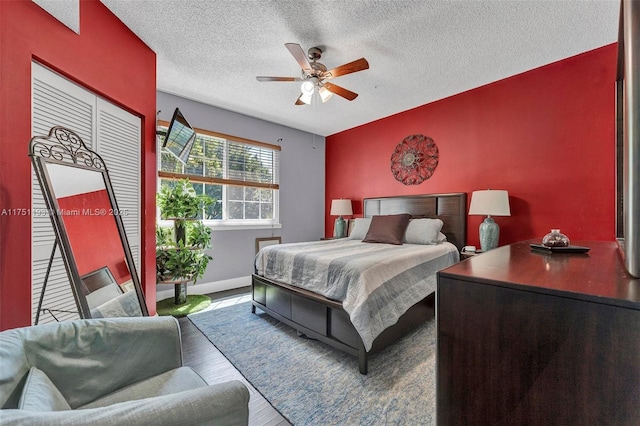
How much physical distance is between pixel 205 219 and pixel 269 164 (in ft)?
4.63

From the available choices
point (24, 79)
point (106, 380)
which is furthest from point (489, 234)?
point (24, 79)

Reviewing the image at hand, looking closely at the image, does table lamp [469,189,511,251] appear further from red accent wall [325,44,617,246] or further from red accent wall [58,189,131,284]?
red accent wall [58,189,131,284]

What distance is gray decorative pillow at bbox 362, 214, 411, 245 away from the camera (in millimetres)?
3337

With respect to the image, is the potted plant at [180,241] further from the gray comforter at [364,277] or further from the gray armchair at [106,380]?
the gray armchair at [106,380]

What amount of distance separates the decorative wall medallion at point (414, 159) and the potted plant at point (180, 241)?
2875mm

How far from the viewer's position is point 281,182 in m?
4.61

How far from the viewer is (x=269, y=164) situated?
176 inches

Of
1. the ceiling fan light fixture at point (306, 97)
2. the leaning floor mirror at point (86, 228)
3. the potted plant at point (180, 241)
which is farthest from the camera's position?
the potted plant at point (180, 241)

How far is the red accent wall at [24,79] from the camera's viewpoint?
1312mm

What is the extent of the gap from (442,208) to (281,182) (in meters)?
2.64

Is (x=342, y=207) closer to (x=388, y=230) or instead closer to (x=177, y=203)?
(x=388, y=230)

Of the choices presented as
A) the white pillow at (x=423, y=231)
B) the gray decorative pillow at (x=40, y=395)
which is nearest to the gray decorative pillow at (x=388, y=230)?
the white pillow at (x=423, y=231)

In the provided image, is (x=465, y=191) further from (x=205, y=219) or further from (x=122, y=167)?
(x=122, y=167)

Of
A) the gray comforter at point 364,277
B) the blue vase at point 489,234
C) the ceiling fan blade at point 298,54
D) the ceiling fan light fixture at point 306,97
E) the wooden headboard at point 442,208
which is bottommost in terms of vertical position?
the gray comforter at point 364,277
